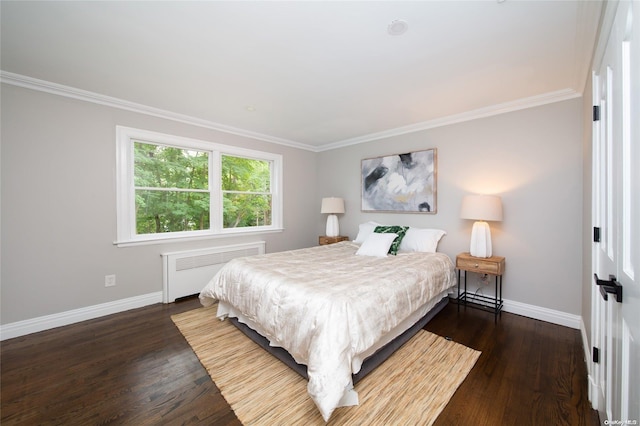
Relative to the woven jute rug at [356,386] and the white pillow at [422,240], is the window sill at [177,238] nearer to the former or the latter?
the woven jute rug at [356,386]

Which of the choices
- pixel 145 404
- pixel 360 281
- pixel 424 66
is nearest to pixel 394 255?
pixel 360 281

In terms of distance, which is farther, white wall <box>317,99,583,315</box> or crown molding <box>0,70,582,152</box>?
white wall <box>317,99,583,315</box>

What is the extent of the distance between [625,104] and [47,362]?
397 cm

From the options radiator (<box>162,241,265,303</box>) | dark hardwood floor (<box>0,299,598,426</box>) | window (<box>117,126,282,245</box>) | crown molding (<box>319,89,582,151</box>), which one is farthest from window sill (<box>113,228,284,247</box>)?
crown molding (<box>319,89,582,151</box>)

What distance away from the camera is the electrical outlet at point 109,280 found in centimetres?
292

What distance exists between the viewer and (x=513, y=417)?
59.2 inches

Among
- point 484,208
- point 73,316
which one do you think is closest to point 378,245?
point 484,208

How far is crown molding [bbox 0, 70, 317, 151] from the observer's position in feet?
7.84

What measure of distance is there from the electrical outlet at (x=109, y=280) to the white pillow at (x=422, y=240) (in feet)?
12.0

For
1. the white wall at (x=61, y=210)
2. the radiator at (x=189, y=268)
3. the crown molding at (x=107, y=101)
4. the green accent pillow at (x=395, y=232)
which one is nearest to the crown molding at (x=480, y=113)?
the green accent pillow at (x=395, y=232)

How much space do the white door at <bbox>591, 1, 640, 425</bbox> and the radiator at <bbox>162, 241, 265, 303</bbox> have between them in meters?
3.81

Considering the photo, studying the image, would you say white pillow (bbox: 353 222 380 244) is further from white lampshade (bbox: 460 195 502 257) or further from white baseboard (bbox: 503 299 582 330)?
white baseboard (bbox: 503 299 582 330)

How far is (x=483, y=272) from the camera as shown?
2820 mm

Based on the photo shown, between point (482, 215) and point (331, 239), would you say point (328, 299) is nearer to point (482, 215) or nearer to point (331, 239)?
point (482, 215)
